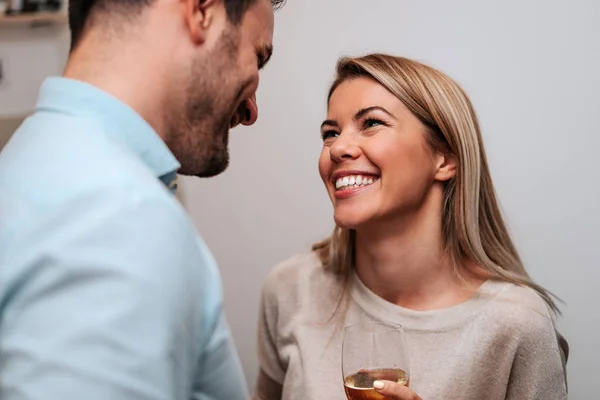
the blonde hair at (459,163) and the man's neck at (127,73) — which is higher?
the man's neck at (127,73)

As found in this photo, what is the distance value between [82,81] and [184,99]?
0.12 metres

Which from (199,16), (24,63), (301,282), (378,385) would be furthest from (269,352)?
(24,63)

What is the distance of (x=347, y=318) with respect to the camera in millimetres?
1690

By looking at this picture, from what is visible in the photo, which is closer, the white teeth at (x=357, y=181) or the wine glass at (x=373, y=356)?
the wine glass at (x=373, y=356)

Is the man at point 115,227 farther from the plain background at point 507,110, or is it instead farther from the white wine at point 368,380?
the plain background at point 507,110

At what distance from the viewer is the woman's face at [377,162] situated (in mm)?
1533

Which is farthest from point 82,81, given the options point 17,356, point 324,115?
point 324,115

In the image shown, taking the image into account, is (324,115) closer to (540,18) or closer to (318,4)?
(318,4)

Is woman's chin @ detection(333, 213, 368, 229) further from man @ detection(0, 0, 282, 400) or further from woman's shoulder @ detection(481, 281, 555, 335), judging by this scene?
man @ detection(0, 0, 282, 400)

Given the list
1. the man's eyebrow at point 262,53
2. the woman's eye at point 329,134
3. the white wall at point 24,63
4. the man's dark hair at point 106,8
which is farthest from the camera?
the white wall at point 24,63

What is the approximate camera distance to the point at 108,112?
764 millimetres

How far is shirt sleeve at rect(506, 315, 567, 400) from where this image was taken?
4.83ft

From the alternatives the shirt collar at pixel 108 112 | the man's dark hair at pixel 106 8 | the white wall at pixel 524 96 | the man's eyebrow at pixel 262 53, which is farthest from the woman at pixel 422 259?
the shirt collar at pixel 108 112

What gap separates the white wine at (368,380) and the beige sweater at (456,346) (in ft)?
1.04
